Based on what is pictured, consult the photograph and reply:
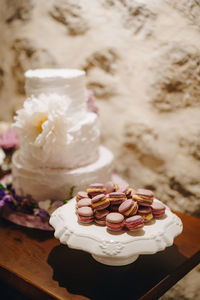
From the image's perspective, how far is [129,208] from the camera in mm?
1019

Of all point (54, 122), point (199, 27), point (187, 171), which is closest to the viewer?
point (54, 122)

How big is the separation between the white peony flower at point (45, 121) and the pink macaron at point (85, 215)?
31cm

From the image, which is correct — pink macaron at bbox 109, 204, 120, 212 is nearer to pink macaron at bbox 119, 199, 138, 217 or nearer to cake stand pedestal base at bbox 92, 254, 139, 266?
pink macaron at bbox 119, 199, 138, 217

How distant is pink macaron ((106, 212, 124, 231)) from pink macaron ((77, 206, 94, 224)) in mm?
57

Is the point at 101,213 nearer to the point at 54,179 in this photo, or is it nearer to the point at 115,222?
the point at 115,222

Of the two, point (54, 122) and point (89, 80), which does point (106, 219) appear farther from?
point (89, 80)

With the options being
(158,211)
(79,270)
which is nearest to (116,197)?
(158,211)

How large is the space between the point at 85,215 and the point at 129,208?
0.13 meters

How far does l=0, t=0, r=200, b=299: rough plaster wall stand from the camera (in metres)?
1.40

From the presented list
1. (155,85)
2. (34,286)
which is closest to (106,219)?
(34,286)

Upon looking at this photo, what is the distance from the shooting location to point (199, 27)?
52.1 inches

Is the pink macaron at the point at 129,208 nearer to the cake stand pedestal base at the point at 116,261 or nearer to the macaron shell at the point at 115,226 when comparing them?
the macaron shell at the point at 115,226

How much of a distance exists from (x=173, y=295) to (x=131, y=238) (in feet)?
2.31

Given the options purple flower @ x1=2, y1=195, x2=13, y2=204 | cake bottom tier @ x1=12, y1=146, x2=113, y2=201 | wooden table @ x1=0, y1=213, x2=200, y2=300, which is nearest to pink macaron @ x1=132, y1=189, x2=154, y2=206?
wooden table @ x1=0, y1=213, x2=200, y2=300
